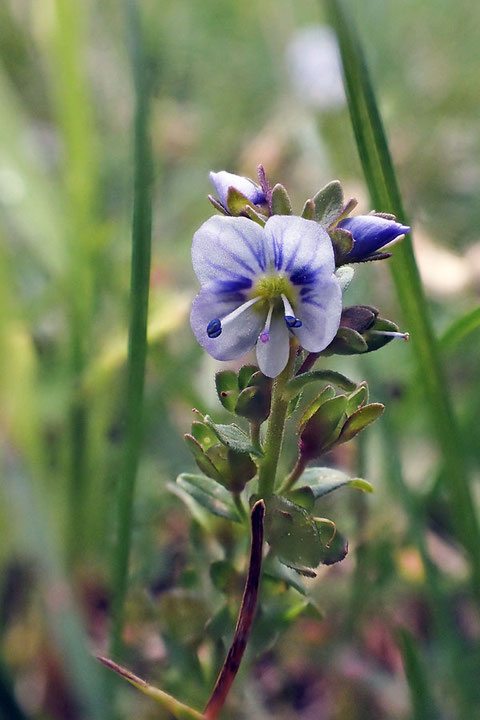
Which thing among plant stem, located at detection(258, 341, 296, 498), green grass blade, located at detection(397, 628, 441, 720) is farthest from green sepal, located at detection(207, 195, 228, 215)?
green grass blade, located at detection(397, 628, 441, 720)

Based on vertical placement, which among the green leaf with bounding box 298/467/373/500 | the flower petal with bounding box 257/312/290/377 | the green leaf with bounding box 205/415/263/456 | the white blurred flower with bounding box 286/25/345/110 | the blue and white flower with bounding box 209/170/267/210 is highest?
the white blurred flower with bounding box 286/25/345/110

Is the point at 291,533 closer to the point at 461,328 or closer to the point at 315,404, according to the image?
the point at 315,404

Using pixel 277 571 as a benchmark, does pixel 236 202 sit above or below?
above

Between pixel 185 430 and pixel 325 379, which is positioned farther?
pixel 185 430

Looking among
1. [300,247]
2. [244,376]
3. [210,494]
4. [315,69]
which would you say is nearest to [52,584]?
[210,494]

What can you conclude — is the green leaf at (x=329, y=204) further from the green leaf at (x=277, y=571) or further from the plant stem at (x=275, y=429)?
the green leaf at (x=277, y=571)

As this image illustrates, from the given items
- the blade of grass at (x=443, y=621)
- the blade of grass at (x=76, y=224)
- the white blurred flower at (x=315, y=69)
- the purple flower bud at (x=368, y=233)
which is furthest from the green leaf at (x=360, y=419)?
the white blurred flower at (x=315, y=69)

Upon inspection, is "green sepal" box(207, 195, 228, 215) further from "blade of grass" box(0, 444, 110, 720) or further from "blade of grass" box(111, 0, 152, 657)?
"blade of grass" box(0, 444, 110, 720)
